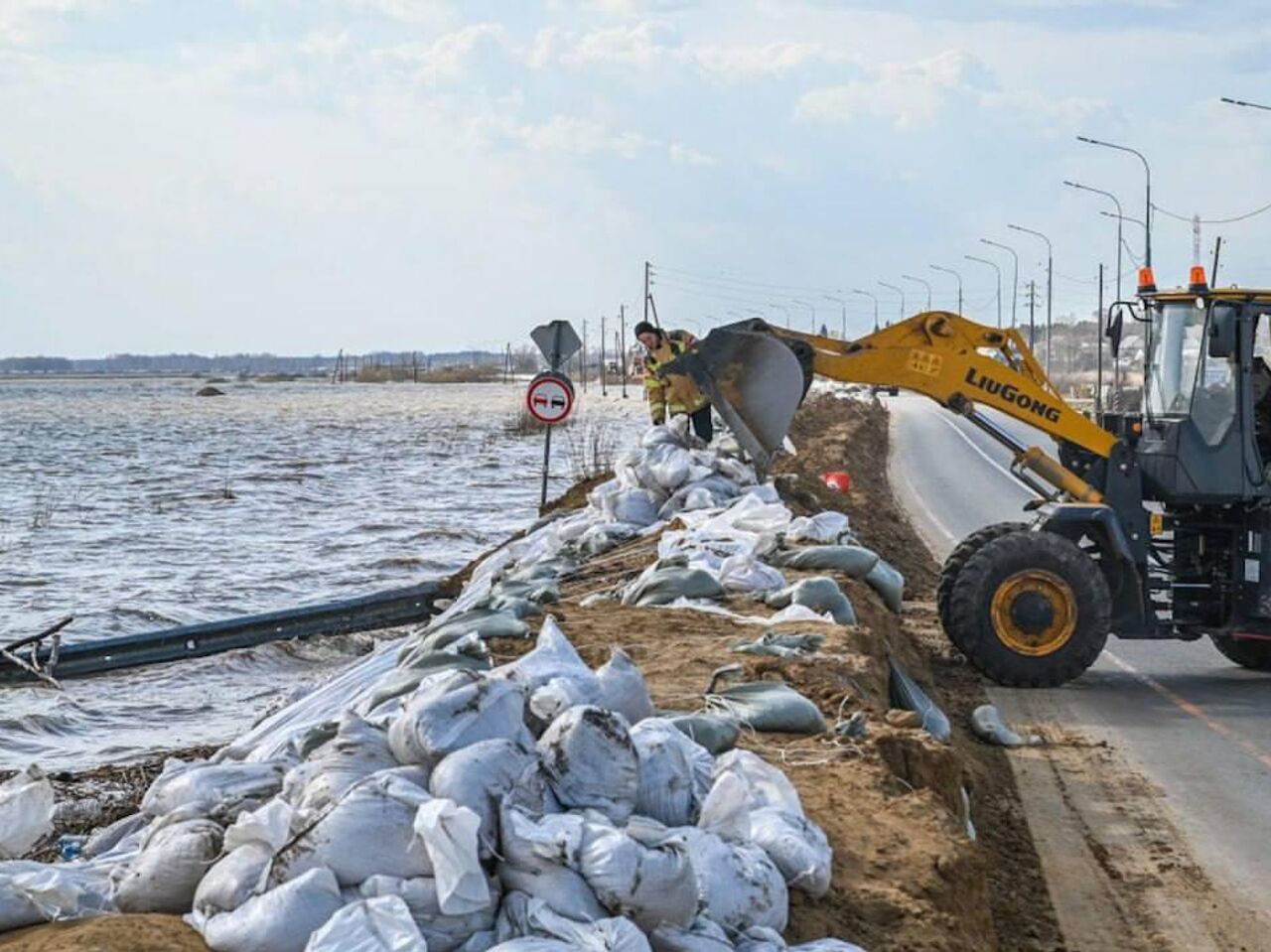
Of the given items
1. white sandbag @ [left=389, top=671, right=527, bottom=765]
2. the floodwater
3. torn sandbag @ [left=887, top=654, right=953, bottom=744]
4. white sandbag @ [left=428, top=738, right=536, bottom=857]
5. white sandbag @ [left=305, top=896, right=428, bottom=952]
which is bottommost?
the floodwater

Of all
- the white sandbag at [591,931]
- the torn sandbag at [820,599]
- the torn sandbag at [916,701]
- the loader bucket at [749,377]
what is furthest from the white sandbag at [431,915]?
the loader bucket at [749,377]

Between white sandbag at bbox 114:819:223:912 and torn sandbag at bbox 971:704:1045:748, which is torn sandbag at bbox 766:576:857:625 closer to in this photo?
torn sandbag at bbox 971:704:1045:748

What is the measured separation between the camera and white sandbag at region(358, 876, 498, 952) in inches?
198

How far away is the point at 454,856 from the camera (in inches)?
199

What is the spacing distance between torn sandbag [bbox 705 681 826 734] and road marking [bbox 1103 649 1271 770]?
367 cm

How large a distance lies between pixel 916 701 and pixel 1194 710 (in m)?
2.74

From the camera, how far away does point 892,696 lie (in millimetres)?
10633

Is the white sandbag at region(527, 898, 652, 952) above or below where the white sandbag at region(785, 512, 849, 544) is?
below

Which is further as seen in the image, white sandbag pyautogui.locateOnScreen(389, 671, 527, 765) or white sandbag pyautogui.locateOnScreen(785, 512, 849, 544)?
white sandbag pyautogui.locateOnScreen(785, 512, 849, 544)

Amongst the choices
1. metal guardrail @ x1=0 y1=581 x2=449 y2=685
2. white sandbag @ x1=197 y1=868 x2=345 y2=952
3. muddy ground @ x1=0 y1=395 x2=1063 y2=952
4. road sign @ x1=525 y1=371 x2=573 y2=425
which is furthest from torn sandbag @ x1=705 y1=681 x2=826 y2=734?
road sign @ x1=525 y1=371 x2=573 y2=425

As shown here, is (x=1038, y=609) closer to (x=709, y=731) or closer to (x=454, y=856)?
(x=709, y=731)

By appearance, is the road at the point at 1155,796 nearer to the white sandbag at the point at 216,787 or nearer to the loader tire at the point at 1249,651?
the loader tire at the point at 1249,651

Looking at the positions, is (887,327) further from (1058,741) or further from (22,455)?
(22,455)

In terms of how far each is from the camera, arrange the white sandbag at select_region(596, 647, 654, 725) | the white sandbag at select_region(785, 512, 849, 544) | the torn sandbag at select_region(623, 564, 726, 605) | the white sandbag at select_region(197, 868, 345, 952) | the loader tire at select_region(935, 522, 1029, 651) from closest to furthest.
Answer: the white sandbag at select_region(197, 868, 345, 952) → the white sandbag at select_region(596, 647, 654, 725) → the torn sandbag at select_region(623, 564, 726, 605) → the loader tire at select_region(935, 522, 1029, 651) → the white sandbag at select_region(785, 512, 849, 544)
